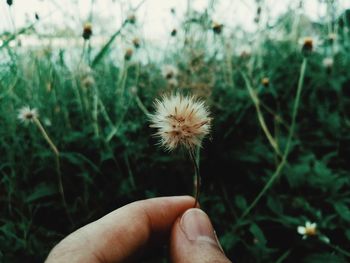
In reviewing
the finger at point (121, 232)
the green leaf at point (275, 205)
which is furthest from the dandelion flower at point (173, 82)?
the finger at point (121, 232)

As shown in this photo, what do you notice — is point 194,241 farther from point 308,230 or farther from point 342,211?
point 342,211

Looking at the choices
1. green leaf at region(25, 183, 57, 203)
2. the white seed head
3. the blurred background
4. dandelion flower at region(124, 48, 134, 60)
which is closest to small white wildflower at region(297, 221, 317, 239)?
the blurred background

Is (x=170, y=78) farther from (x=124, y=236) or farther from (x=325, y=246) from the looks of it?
(x=124, y=236)

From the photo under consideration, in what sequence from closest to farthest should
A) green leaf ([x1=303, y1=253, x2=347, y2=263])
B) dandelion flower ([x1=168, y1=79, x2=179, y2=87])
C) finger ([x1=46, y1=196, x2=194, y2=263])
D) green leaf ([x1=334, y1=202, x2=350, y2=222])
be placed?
finger ([x1=46, y1=196, x2=194, y2=263]) → green leaf ([x1=303, y1=253, x2=347, y2=263]) → green leaf ([x1=334, y1=202, x2=350, y2=222]) → dandelion flower ([x1=168, y1=79, x2=179, y2=87])

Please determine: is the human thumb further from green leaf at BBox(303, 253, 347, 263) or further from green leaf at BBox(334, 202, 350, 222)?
green leaf at BBox(334, 202, 350, 222)

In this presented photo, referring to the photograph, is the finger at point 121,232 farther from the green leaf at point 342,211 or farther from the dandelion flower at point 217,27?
the dandelion flower at point 217,27

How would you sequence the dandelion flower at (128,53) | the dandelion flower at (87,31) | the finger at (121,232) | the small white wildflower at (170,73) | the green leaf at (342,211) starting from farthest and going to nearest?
the small white wildflower at (170,73) → the dandelion flower at (128,53) → the dandelion flower at (87,31) → the green leaf at (342,211) → the finger at (121,232)

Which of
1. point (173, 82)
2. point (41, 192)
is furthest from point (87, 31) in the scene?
point (41, 192)
